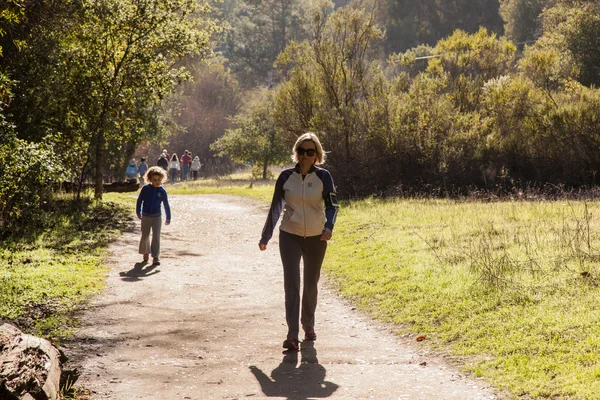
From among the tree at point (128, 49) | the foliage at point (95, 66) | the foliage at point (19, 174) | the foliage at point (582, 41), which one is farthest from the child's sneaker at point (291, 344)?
the foliage at point (582, 41)

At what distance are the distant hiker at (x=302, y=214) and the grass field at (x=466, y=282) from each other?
1.59 metres

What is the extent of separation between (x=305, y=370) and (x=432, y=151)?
19205 mm

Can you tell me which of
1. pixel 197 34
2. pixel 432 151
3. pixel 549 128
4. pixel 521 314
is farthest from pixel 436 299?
pixel 549 128

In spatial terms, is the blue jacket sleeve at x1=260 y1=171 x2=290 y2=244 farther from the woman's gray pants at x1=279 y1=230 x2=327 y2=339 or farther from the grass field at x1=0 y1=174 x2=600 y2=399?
the grass field at x1=0 y1=174 x2=600 y2=399

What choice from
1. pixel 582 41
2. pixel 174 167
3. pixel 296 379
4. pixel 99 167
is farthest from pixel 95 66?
pixel 582 41

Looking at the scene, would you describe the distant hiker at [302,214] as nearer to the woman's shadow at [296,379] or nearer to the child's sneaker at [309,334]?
the woman's shadow at [296,379]

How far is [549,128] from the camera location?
2625 centimetres

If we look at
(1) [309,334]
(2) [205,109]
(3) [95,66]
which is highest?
(2) [205,109]

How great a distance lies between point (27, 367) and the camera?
18.9 feet

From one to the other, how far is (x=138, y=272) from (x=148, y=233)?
2.87 feet

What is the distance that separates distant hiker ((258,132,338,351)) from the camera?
7.73m

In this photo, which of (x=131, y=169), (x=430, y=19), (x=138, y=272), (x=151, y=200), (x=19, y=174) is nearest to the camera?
(x=138, y=272)

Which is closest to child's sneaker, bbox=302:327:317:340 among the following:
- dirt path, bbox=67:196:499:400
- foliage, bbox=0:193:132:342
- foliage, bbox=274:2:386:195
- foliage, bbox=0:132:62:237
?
dirt path, bbox=67:196:499:400

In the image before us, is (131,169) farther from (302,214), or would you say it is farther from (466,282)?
(302,214)
